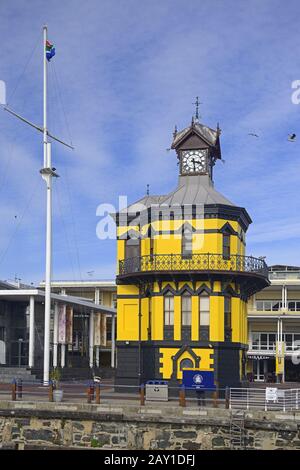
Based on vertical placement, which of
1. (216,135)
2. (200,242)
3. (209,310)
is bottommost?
(209,310)

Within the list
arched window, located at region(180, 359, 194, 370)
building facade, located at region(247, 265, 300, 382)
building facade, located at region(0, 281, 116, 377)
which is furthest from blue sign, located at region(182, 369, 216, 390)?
building facade, located at region(247, 265, 300, 382)

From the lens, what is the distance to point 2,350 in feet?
174

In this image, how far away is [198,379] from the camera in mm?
30016

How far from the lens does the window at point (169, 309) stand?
36.6 meters

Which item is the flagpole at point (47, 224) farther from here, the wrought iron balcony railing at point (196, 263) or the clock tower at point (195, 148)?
the clock tower at point (195, 148)

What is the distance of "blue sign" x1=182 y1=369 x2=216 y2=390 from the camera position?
97.7 feet

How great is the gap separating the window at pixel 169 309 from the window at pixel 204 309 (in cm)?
151

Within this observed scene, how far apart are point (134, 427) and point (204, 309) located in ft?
35.1

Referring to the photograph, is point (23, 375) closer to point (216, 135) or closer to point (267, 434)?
point (216, 135)

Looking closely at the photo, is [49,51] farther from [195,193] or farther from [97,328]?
[97,328]

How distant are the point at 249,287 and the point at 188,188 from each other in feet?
21.4

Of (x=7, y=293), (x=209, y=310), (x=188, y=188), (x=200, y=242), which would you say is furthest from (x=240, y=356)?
(x=7, y=293)

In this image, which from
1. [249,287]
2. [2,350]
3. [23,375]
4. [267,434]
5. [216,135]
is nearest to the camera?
[267,434]

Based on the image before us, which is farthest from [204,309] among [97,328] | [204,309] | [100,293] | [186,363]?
[100,293]
